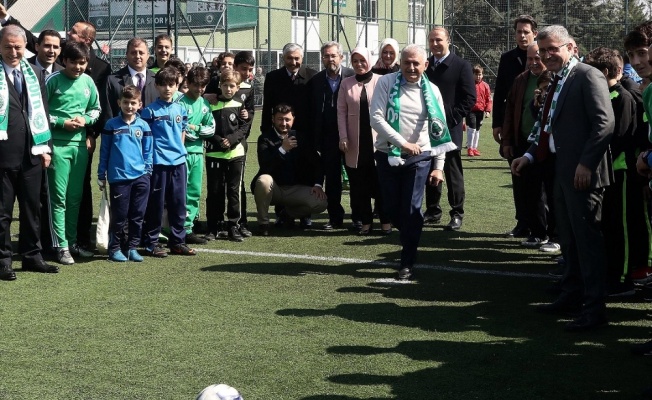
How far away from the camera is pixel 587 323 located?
6.81m

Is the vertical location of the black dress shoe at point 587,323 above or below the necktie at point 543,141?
below

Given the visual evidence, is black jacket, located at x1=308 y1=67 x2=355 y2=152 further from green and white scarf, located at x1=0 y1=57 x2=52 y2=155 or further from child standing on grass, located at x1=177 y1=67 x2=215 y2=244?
green and white scarf, located at x1=0 y1=57 x2=52 y2=155

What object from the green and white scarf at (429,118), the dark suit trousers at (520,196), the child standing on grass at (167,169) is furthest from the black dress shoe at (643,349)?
the child standing on grass at (167,169)

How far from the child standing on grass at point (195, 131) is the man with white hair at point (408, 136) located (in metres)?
2.27

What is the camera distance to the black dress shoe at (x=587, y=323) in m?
6.80

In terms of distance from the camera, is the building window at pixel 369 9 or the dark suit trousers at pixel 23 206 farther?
the building window at pixel 369 9

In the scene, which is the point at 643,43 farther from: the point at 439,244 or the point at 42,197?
the point at 42,197

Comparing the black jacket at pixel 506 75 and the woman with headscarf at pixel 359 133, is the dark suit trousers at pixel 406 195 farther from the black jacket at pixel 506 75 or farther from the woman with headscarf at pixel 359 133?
the black jacket at pixel 506 75

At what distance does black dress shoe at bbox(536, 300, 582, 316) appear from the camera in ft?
24.1

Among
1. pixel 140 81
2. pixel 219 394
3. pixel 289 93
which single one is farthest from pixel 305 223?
pixel 219 394

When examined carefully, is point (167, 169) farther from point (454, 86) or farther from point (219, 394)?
point (219, 394)

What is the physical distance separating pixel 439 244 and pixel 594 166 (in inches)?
152

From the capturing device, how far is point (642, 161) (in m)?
6.45

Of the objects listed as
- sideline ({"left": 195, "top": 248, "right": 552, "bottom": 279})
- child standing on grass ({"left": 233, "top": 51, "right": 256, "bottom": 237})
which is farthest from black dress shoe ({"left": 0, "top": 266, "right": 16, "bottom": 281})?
child standing on grass ({"left": 233, "top": 51, "right": 256, "bottom": 237})
